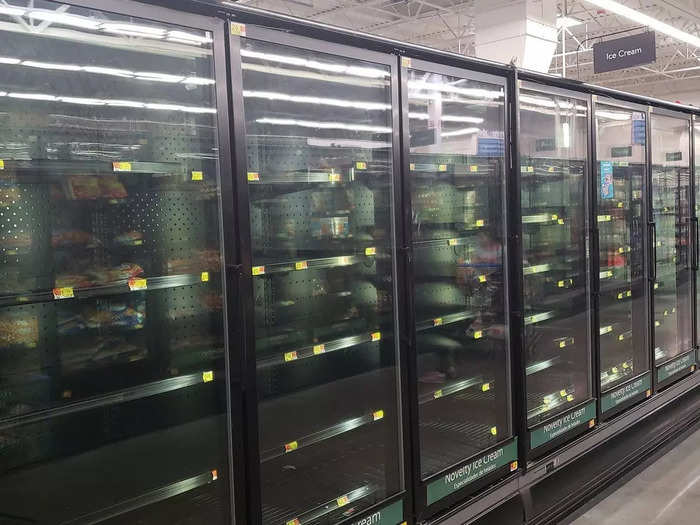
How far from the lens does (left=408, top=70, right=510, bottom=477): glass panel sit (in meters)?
3.43

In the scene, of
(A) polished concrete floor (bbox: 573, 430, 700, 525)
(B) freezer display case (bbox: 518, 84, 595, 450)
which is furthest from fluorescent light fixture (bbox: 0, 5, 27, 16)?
(A) polished concrete floor (bbox: 573, 430, 700, 525)

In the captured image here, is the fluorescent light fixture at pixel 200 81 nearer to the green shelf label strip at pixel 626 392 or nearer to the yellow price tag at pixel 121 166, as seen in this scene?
the yellow price tag at pixel 121 166

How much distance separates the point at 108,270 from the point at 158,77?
2.44 feet

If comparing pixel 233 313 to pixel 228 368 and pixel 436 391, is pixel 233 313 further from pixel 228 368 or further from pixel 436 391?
pixel 436 391

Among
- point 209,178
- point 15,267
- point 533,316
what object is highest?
point 209,178

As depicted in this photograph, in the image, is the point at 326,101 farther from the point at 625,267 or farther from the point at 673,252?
the point at 673,252

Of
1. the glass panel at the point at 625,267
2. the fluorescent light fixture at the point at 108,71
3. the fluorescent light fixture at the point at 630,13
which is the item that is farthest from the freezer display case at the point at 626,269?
the fluorescent light fixture at the point at 108,71

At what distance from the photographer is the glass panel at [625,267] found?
4703 millimetres

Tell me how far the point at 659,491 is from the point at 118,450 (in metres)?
3.23

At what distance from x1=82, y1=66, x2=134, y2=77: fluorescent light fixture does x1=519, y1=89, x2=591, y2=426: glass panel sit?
261 centimetres

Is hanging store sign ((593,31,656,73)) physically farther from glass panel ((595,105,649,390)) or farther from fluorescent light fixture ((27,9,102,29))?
fluorescent light fixture ((27,9,102,29))

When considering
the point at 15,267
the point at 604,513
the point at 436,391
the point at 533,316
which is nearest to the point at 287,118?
the point at 15,267

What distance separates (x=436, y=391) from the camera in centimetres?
323

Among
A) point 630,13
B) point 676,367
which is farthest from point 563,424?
point 630,13
